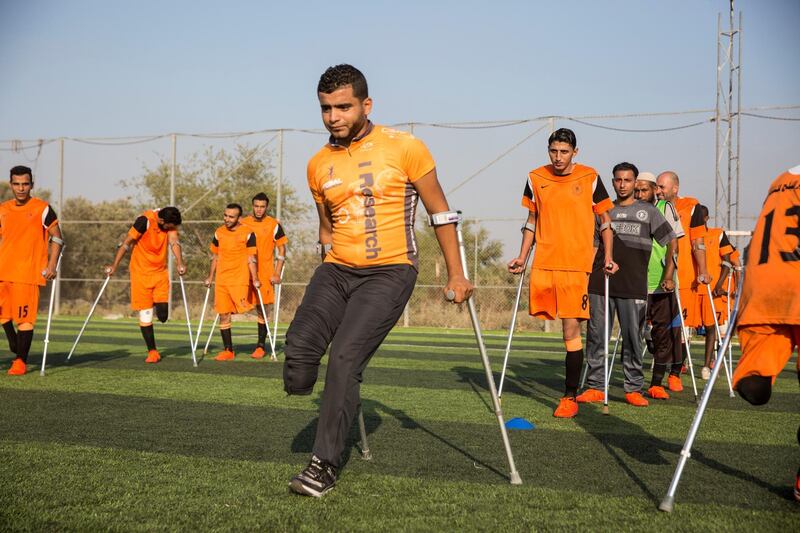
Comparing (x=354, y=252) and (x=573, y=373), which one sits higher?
(x=354, y=252)

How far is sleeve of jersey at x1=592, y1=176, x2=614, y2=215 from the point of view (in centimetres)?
788

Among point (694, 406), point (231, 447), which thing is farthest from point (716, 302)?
point (231, 447)

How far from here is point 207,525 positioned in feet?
13.0

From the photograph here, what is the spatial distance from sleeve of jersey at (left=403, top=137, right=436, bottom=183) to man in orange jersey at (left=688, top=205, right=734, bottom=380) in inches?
298

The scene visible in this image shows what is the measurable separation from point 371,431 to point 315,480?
7.04ft

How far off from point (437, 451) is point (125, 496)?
2.24 meters

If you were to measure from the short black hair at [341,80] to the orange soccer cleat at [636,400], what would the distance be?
523 centimetres

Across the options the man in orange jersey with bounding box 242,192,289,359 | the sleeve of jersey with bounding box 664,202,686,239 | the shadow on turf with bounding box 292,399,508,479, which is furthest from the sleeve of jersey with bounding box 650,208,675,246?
the man in orange jersey with bounding box 242,192,289,359

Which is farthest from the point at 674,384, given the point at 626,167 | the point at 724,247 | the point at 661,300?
the point at 724,247

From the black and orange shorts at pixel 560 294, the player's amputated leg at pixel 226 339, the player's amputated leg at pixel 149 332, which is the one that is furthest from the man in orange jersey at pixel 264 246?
the black and orange shorts at pixel 560 294

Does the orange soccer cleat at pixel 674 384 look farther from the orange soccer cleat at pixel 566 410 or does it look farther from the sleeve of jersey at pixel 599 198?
the sleeve of jersey at pixel 599 198

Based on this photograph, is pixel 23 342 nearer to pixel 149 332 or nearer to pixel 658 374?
pixel 149 332

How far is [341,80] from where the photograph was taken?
4773 millimetres

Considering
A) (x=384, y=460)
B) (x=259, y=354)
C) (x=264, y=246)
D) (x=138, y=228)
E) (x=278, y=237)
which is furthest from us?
(x=264, y=246)
